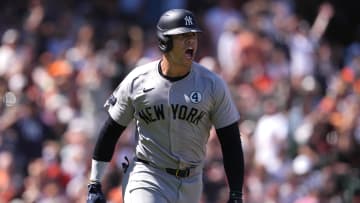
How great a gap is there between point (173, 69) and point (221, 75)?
6.04 m

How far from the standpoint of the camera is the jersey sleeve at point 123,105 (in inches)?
332

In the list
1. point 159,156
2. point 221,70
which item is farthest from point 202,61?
point 159,156

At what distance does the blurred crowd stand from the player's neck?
3696 mm

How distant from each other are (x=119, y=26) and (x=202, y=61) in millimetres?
2328

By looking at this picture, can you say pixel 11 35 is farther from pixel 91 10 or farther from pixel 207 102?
pixel 207 102

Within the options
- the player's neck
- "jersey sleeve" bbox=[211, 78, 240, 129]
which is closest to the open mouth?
the player's neck

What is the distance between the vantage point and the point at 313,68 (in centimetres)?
1431

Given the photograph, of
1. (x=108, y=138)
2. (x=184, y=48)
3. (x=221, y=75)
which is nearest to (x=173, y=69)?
(x=184, y=48)

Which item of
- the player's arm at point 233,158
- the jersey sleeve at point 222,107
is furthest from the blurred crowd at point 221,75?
the jersey sleeve at point 222,107

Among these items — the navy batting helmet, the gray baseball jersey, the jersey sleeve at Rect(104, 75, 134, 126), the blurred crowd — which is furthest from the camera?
the blurred crowd

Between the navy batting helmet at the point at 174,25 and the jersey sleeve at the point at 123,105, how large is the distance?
0.40 meters

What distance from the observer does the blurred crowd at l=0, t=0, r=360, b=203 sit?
489 inches

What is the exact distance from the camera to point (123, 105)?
845cm

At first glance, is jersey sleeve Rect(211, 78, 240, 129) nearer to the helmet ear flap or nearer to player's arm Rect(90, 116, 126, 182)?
the helmet ear flap
